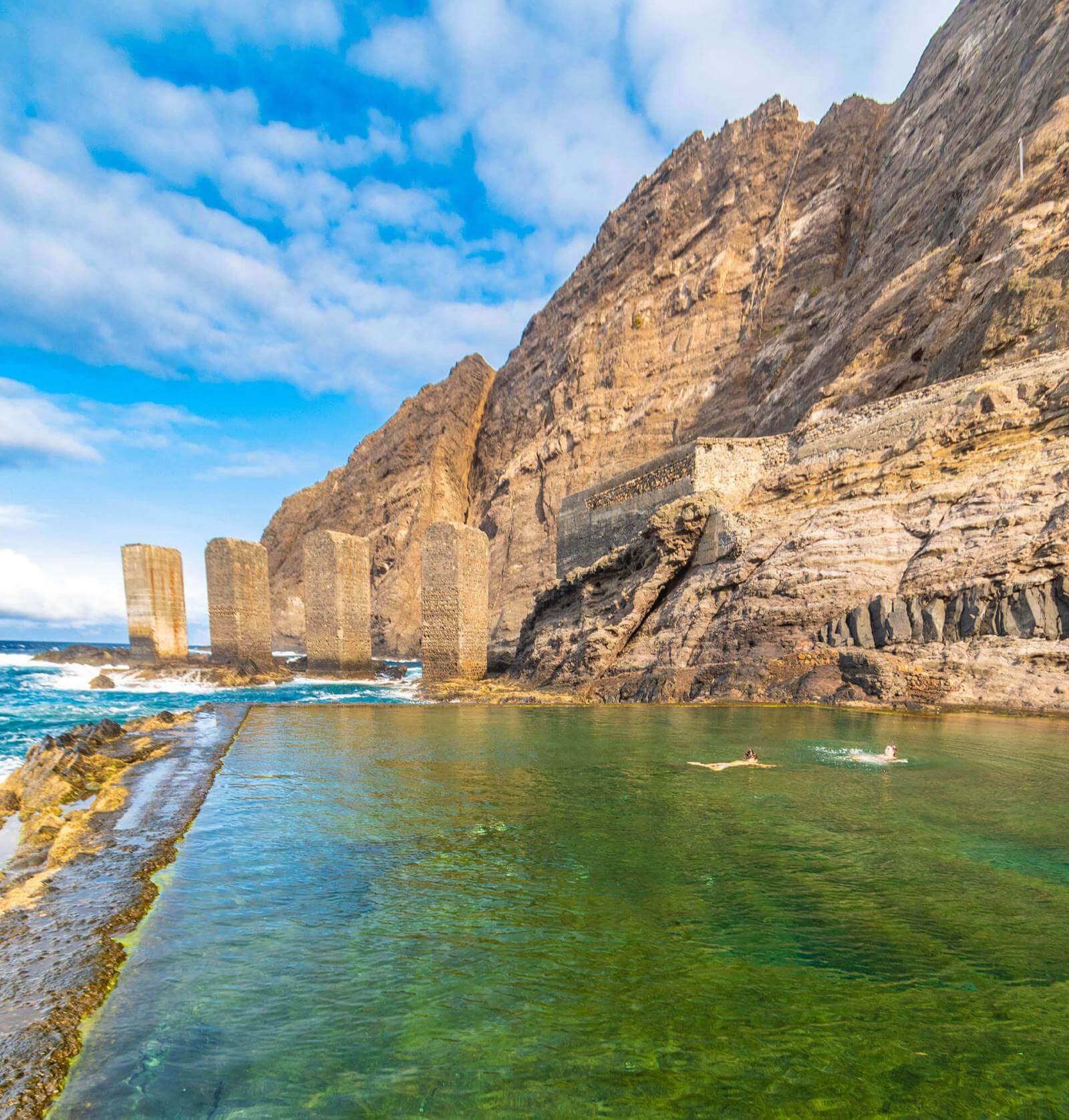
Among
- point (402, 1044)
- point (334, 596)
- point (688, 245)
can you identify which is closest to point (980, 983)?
point (402, 1044)

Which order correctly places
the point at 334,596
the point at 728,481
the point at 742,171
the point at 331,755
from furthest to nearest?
the point at 742,171
the point at 334,596
the point at 728,481
the point at 331,755

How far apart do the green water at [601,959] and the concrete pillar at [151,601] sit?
30.2 m

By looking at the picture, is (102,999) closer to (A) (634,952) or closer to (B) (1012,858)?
(A) (634,952)

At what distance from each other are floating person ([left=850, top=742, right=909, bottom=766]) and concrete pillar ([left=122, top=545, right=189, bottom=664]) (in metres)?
33.3

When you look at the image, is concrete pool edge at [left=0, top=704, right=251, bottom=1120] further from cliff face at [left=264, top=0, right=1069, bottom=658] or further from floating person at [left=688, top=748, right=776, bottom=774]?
cliff face at [left=264, top=0, right=1069, bottom=658]

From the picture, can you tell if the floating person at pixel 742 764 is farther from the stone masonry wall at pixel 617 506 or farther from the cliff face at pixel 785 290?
the cliff face at pixel 785 290

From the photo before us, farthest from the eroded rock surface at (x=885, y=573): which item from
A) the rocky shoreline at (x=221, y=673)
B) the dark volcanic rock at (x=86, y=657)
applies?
the dark volcanic rock at (x=86, y=657)

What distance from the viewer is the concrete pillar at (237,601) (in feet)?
98.4

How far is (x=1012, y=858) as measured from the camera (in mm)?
4660

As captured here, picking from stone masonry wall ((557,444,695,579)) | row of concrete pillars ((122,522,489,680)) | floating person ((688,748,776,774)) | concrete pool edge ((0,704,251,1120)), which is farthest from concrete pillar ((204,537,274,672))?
floating person ((688,748,776,774))

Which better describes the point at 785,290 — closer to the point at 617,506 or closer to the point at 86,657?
the point at 617,506

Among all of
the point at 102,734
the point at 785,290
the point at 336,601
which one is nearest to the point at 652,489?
the point at 336,601

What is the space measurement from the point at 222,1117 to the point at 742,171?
53046 mm

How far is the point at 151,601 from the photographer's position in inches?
1265
